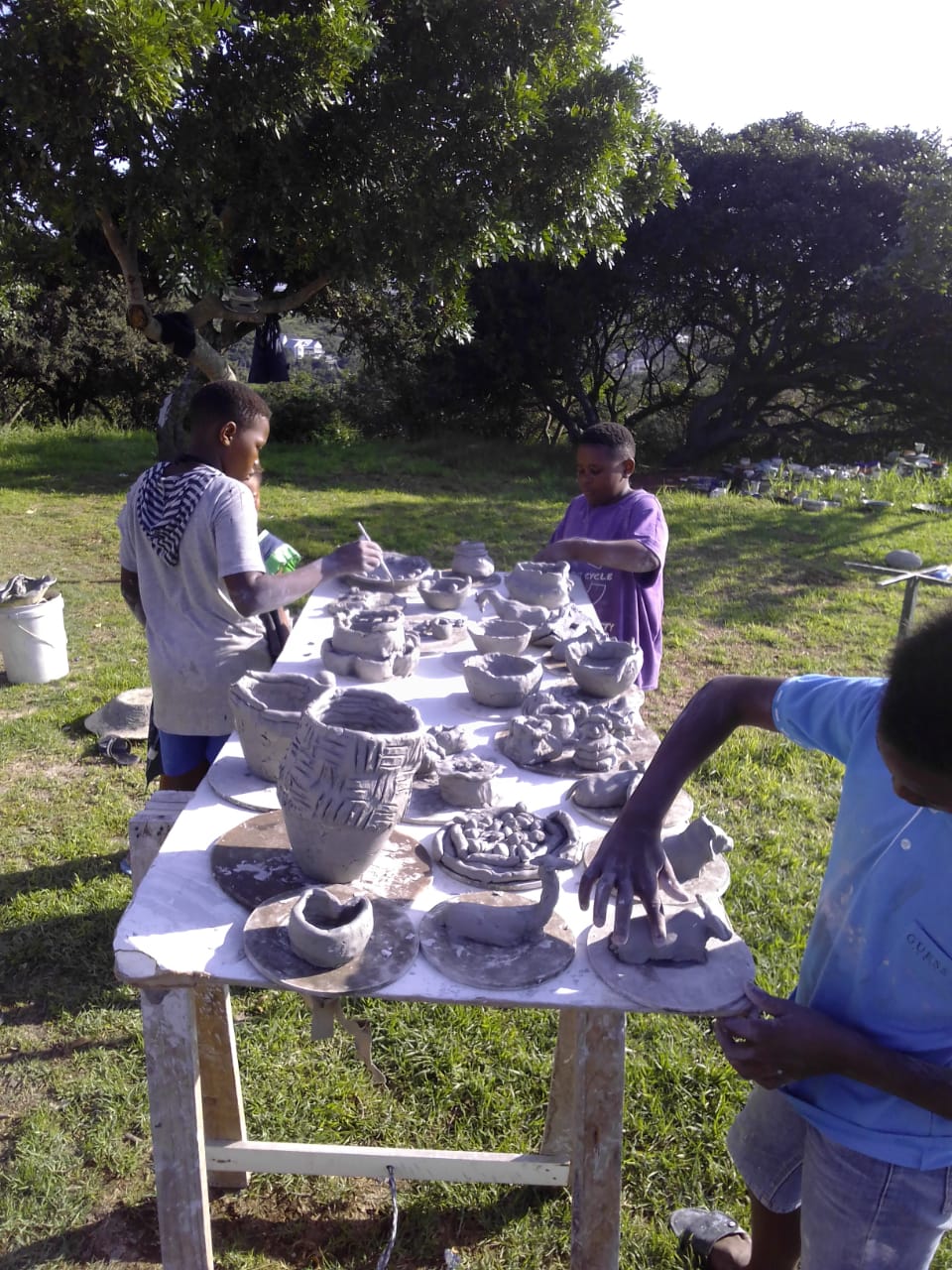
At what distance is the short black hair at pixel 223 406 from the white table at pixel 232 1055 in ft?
3.59

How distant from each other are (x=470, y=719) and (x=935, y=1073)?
1429 mm

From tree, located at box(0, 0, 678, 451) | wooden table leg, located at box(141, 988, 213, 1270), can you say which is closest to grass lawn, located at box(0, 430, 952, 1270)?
wooden table leg, located at box(141, 988, 213, 1270)

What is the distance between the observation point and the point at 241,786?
1.98m

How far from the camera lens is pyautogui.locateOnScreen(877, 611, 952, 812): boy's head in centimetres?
114

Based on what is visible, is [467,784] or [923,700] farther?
[467,784]

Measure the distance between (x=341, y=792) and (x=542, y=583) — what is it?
190 cm

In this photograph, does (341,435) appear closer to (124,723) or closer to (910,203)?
(910,203)

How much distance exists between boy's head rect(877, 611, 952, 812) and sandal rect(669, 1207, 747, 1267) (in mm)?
1377

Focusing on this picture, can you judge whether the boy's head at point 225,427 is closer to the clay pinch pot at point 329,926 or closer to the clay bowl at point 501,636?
the clay bowl at point 501,636

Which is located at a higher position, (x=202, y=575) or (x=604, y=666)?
(x=202, y=575)

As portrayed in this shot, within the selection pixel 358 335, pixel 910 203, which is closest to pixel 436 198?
pixel 910 203

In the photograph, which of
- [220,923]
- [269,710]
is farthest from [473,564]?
[220,923]

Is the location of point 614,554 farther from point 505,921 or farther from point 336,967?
point 336,967

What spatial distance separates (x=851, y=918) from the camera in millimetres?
1423
